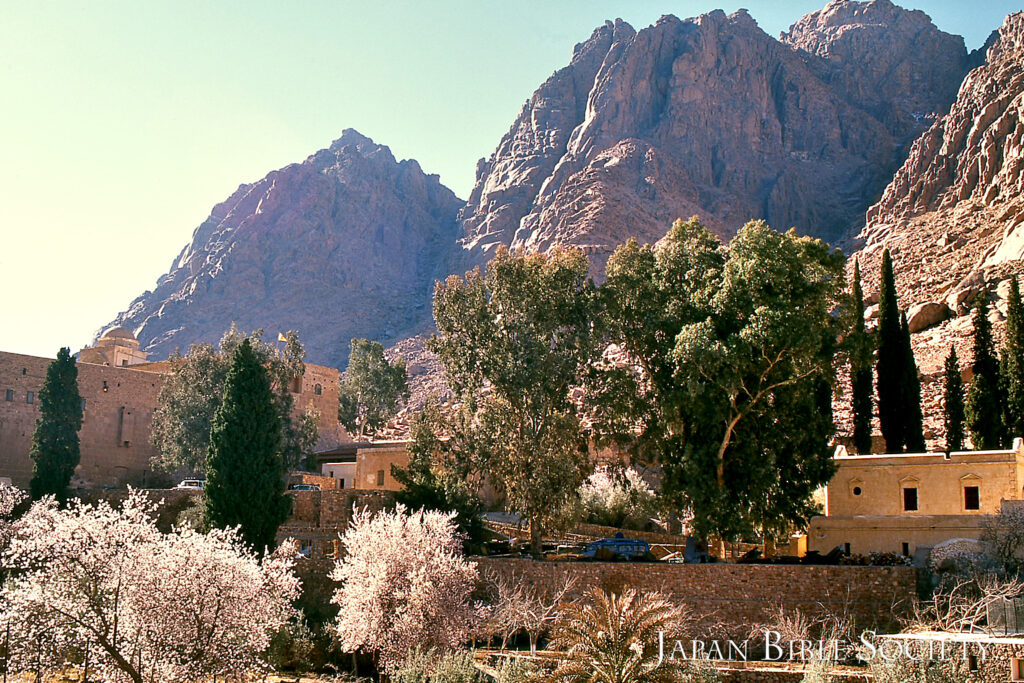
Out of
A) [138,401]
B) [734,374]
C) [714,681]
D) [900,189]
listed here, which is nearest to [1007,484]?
[734,374]

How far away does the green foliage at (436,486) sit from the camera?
120 ft

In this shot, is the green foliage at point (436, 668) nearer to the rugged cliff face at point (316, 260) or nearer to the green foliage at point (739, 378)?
the green foliage at point (739, 378)

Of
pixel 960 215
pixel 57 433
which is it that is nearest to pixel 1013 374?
pixel 57 433

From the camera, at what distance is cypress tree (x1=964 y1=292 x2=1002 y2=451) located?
3862 centimetres

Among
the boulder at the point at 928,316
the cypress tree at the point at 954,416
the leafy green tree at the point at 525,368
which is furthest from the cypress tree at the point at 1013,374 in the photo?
the boulder at the point at 928,316

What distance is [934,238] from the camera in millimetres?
87438

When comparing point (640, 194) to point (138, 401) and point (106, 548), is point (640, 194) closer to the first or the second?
point (138, 401)

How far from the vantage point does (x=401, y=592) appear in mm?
30406

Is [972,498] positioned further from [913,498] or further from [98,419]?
[98,419]

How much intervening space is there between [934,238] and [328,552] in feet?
227

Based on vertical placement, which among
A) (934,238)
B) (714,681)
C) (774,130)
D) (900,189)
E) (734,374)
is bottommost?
(714,681)

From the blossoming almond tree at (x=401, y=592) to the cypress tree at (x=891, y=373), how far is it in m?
19.4

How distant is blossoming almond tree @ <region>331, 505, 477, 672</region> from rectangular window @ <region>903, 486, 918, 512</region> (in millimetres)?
14331

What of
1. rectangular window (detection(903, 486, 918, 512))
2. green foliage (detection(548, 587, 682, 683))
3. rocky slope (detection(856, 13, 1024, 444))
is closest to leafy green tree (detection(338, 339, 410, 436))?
rocky slope (detection(856, 13, 1024, 444))
